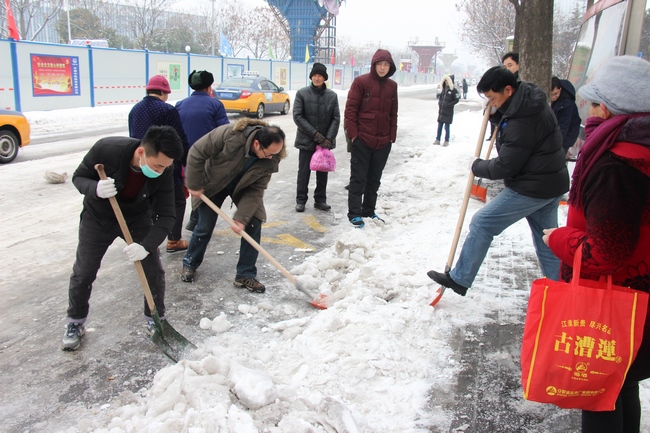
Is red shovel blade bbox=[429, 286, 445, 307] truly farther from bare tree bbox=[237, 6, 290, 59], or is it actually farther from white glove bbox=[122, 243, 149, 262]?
bare tree bbox=[237, 6, 290, 59]

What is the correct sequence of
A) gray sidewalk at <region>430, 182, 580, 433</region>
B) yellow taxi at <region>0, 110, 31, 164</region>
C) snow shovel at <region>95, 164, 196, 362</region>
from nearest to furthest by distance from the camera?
gray sidewalk at <region>430, 182, 580, 433</region> → snow shovel at <region>95, 164, 196, 362</region> → yellow taxi at <region>0, 110, 31, 164</region>

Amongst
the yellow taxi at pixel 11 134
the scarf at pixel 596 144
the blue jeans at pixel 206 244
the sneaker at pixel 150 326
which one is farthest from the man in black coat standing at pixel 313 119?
the yellow taxi at pixel 11 134

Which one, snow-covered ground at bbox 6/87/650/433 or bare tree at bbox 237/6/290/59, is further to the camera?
bare tree at bbox 237/6/290/59

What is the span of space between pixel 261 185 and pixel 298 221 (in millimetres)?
2097

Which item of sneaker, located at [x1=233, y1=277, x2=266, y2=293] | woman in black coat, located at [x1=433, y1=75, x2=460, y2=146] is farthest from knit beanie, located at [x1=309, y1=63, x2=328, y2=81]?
woman in black coat, located at [x1=433, y1=75, x2=460, y2=146]

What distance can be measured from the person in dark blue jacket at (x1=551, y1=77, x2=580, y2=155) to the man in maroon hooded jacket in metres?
2.03

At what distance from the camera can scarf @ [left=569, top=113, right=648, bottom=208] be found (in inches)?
80.7

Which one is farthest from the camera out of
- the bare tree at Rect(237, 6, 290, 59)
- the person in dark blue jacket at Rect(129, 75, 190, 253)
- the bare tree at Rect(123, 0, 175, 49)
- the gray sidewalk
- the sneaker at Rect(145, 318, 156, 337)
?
the bare tree at Rect(237, 6, 290, 59)

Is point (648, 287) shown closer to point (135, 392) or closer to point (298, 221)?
point (135, 392)

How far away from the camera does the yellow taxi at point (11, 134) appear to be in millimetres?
9289

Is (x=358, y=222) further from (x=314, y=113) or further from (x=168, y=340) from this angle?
(x=168, y=340)

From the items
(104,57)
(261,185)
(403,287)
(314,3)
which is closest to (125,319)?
(261,185)

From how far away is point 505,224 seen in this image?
3.86 metres

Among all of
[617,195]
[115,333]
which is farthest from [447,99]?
[617,195]
